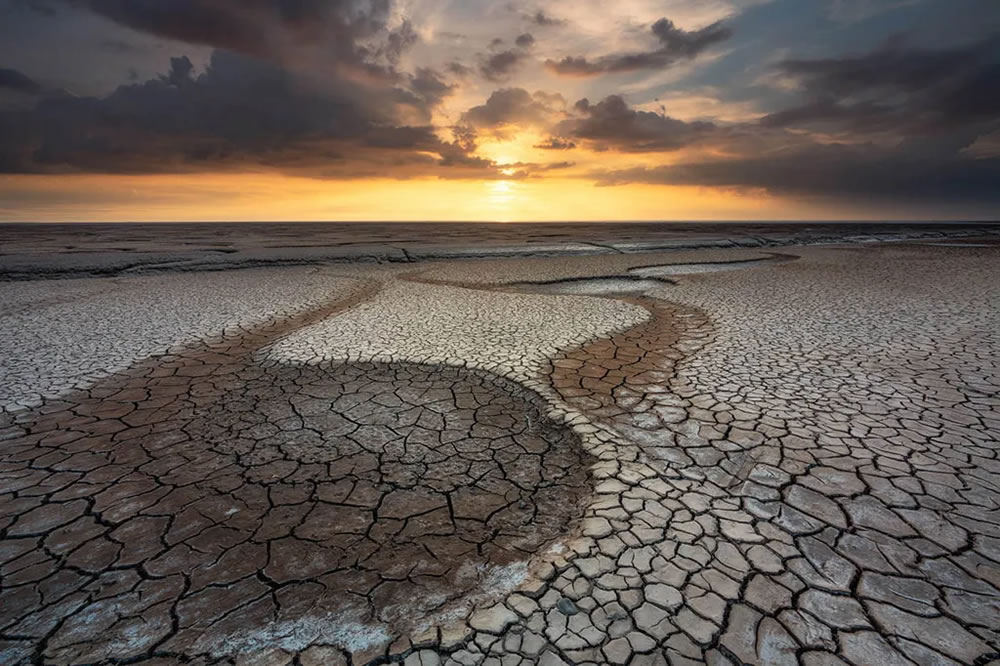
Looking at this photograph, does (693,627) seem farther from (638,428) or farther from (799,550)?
(638,428)

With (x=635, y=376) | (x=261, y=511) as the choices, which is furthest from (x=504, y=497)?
(x=635, y=376)

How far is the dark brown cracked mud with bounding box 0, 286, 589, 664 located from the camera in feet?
6.28

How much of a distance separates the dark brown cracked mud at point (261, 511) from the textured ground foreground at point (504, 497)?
0.02 meters

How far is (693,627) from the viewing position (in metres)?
1.81

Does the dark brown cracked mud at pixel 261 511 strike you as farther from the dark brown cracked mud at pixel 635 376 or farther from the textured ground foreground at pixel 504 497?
the dark brown cracked mud at pixel 635 376

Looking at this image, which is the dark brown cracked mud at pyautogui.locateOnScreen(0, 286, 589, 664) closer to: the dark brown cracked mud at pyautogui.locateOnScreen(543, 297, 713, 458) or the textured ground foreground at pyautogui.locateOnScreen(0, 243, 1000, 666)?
the textured ground foreground at pyautogui.locateOnScreen(0, 243, 1000, 666)

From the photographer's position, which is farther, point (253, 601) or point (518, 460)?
point (518, 460)

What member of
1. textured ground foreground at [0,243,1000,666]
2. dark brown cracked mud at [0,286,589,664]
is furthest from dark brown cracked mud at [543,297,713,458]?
dark brown cracked mud at [0,286,589,664]

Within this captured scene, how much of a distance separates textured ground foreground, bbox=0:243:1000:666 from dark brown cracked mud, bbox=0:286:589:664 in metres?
0.02

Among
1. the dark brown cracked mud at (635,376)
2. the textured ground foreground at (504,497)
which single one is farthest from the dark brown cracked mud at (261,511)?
the dark brown cracked mud at (635,376)

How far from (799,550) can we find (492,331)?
4.44 m

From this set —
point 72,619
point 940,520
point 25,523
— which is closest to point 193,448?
point 25,523

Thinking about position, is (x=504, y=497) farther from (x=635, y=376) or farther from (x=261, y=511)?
(x=635, y=376)

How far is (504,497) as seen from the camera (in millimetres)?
2770
